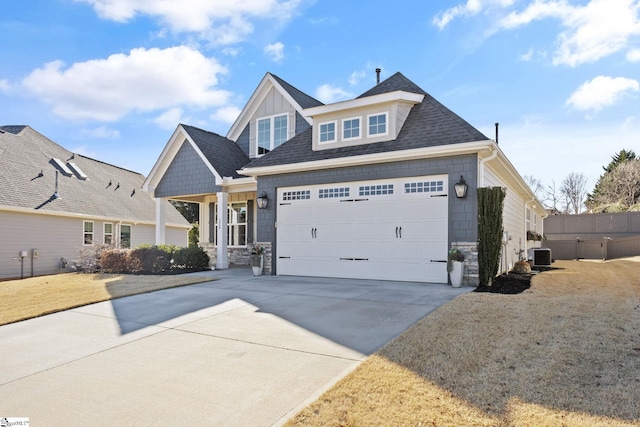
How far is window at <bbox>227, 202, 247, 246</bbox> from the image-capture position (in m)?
16.6

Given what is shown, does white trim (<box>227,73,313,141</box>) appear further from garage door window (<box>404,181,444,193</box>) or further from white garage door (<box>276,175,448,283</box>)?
garage door window (<box>404,181,444,193</box>)

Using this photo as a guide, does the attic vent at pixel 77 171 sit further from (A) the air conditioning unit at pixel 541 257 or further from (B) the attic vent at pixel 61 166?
(A) the air conditioning unit at pixel 541 257

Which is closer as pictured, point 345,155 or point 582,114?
point 345,155

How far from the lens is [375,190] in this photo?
10.8 metres

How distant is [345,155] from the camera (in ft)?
36.6

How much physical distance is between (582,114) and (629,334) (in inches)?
1009

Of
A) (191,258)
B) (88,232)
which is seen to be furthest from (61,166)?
(191,258)

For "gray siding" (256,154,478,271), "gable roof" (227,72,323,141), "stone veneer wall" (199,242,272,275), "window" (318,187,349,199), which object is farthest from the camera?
"stone veneer wall" (199,242,272,275)

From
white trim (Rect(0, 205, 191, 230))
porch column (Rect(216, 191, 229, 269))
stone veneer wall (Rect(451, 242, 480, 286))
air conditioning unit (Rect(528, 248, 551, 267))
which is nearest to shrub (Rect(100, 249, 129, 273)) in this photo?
porch column (Rect(216, 191, 229, 269))

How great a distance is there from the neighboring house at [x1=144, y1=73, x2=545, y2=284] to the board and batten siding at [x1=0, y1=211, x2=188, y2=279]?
20.1 feet

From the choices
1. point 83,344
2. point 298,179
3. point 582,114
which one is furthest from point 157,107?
point 582,114

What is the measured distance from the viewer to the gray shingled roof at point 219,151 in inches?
570

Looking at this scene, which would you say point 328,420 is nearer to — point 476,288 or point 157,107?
point 476,288

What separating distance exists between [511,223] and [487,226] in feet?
17.4
